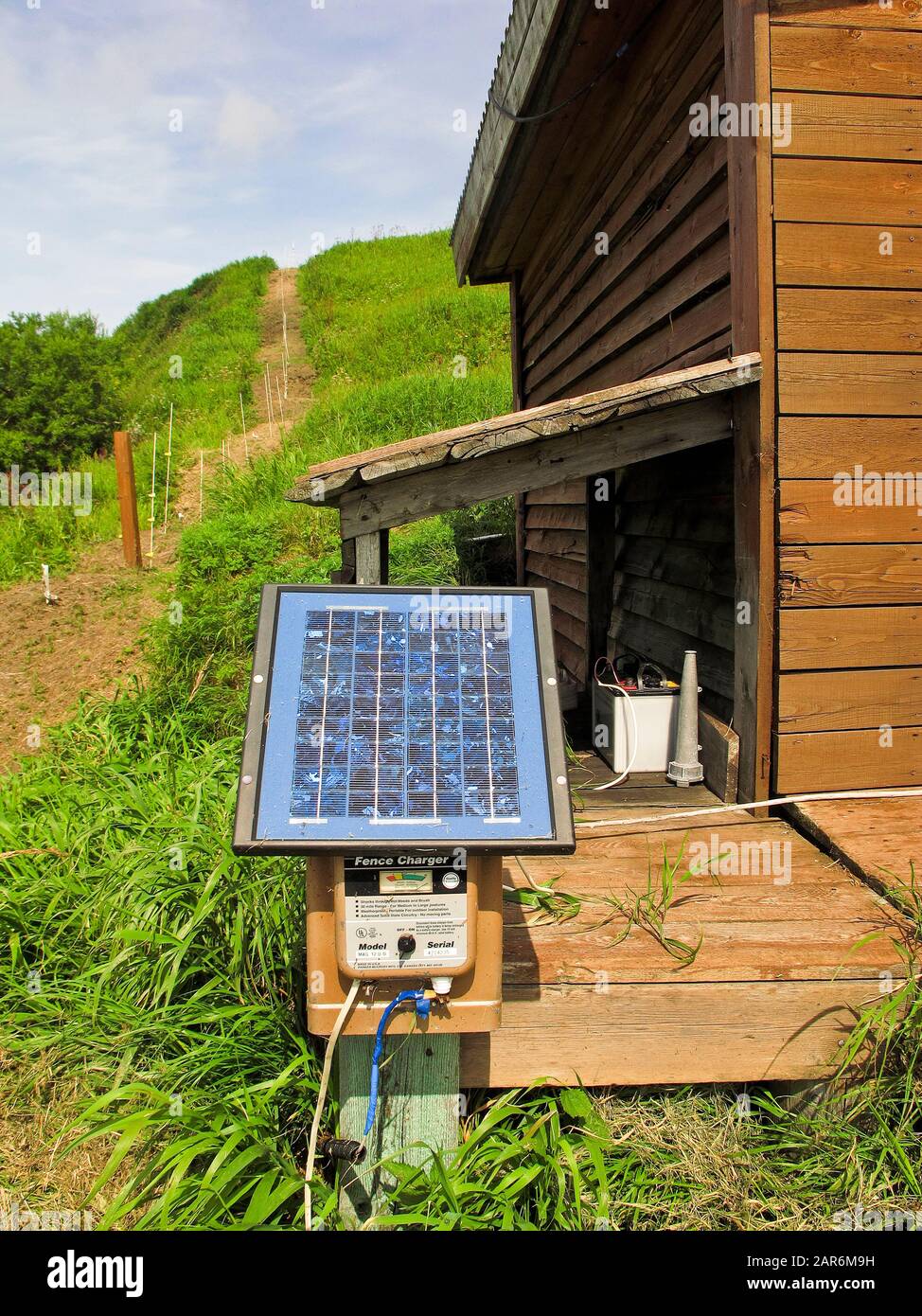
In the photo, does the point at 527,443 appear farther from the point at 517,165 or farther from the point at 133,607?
the point at 133,607

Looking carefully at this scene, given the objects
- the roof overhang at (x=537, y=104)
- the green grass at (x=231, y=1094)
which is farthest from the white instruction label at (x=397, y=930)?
the roof overhang at (x=537, y=104)

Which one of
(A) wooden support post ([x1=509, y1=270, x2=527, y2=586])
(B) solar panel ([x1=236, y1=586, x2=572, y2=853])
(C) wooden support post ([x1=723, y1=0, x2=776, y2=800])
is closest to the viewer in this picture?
(B) solar panel ([x1=236, y1=586, x2=572, y2=853])

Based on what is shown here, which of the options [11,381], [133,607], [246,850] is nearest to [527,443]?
[246,850]

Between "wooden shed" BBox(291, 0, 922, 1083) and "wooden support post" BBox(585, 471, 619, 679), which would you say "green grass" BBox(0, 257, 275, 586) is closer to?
"wooden support post" BBox(585, 471, 619, 679)

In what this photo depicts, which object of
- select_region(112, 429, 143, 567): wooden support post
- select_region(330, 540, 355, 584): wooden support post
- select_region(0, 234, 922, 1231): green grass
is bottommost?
select_region(0, 234, 922, 1231): green grass

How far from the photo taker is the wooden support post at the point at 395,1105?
1.88 metres

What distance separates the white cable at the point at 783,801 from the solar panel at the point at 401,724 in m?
1.51

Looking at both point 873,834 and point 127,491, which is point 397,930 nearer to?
point 873,834

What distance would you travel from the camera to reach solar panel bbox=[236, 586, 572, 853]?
1.67 m

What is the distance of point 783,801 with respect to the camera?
3254mm

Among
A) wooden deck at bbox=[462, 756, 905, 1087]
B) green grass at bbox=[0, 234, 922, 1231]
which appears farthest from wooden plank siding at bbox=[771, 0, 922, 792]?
wooden deck at bbox=[462, 756, 905, 1087]

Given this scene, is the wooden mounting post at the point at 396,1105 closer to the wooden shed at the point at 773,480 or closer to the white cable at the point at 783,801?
the wooden shed at the point at 773,480
